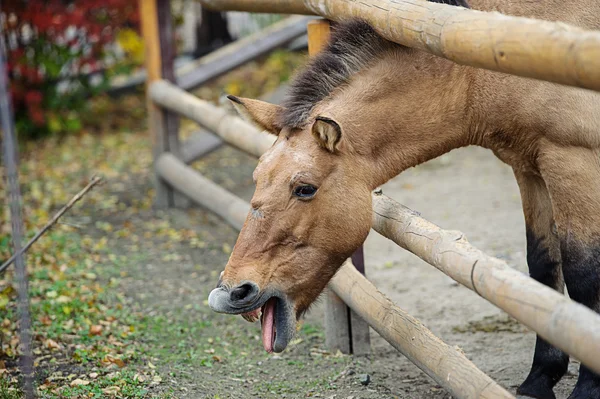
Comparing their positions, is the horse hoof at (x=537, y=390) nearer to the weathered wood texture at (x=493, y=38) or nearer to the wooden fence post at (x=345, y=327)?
the wooden fence post at (x=345, y=327)

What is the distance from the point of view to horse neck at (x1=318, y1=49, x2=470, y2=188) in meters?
3.26

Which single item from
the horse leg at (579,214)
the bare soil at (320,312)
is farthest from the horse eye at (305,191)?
the bare soil at (320,312)

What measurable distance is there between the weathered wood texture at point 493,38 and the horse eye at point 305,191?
0.66 metres

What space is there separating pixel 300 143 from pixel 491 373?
1.64 meters

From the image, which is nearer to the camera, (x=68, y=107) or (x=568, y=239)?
(x=568, y=239)

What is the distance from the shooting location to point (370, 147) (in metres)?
3.26

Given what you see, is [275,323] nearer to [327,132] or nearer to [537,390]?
[327,132]

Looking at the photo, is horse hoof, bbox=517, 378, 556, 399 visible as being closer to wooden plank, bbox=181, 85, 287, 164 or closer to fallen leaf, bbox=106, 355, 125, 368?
fallen leaf, bbox=106, 355, 125, 368

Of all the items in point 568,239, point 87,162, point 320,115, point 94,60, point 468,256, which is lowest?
point 87,162

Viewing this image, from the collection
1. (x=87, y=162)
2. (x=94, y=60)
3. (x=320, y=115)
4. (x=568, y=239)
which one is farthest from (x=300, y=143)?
(x=94, y=60)

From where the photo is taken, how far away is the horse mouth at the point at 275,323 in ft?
10.3

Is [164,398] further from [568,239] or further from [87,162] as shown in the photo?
[87,162]

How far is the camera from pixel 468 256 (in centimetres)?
273

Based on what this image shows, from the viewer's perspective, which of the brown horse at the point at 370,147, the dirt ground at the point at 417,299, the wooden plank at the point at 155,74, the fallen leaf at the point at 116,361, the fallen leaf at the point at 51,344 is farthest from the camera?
the wooden plank at the point at 155,74
